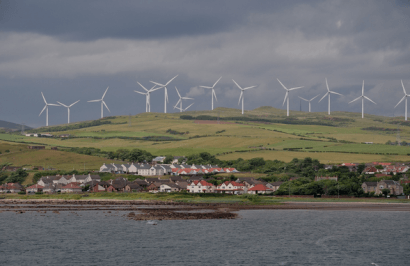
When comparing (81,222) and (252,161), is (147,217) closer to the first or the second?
(81,222)

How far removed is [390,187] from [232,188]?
36.4m

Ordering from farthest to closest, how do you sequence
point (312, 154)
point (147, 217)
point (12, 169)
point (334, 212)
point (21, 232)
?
point (312, 154)
point (12, 169)
point (334, 212)
point (147, 217)
point (21, 232)

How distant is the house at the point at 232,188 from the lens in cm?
12119

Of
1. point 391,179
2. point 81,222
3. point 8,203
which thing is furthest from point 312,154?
point 81,222

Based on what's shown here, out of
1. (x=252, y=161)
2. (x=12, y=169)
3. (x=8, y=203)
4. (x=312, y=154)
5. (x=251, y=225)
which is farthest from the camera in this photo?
→ (x=312, y=154)

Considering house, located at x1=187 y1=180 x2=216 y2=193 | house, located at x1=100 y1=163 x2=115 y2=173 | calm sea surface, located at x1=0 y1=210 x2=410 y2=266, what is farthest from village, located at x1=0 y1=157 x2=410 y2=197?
calm sea surface, located at x1=0 y1=210 x2=410 y2=266

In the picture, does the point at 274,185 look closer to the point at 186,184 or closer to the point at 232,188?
the point at 232,188

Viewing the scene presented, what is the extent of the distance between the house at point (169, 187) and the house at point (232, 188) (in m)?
10.6

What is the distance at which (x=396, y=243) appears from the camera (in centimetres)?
5347

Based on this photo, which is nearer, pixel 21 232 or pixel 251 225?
pixel 21 232

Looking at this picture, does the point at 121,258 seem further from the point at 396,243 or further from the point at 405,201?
the point at 405,201

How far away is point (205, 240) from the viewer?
53.8m

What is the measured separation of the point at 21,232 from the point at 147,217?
18.8 metres

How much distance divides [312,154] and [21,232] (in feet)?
416
